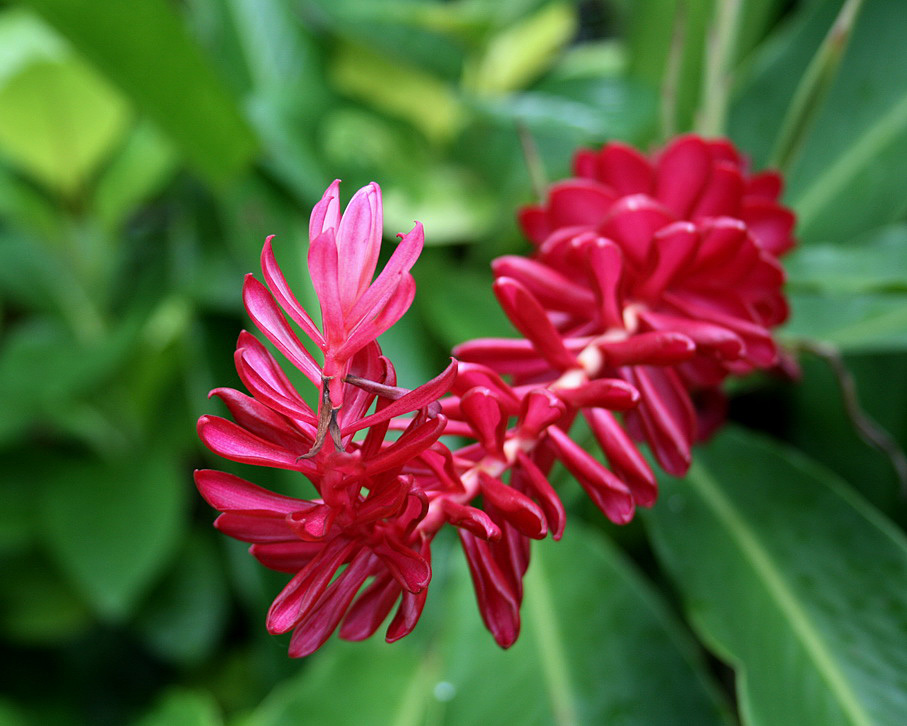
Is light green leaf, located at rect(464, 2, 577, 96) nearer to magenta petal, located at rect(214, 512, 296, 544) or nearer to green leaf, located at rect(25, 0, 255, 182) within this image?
green leaf, located at rect(25, 0, 255, 182)

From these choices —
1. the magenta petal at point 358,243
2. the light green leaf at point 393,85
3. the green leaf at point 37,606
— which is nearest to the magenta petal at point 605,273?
the magenta petal at point 358,243

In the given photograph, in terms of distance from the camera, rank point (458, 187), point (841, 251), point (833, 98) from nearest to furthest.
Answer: point (841, 251) < point (833, 98) < point (458, 187)

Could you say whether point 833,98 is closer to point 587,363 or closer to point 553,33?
point 553,33

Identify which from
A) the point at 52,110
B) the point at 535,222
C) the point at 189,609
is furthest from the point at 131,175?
the point at 535,222

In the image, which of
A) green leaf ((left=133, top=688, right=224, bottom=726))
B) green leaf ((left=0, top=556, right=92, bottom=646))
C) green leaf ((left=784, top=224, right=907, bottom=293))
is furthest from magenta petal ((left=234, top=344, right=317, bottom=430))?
green leaf ((left=0, top=556, right=92, bottom=646))

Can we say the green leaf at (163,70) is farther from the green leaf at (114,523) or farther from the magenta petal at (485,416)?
the magenta petal at (485,416)

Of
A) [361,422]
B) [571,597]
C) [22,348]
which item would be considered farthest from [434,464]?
[22,348]
